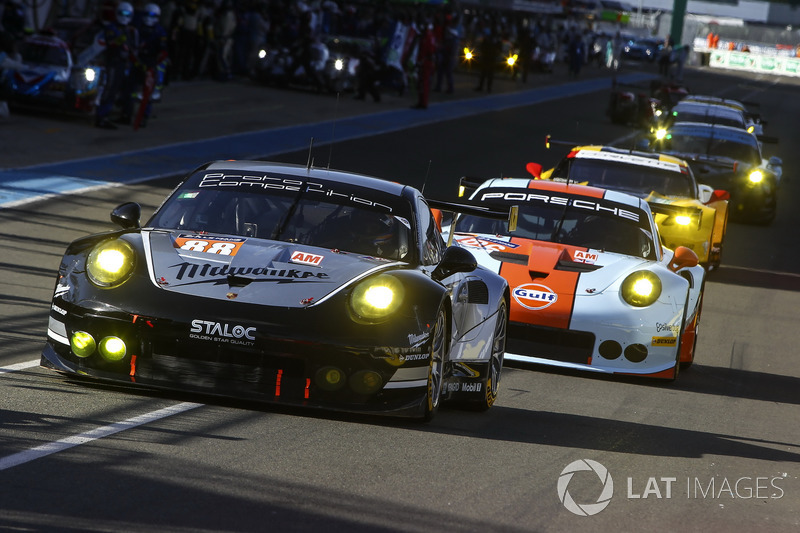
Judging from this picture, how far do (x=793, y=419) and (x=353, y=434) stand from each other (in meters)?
3.54

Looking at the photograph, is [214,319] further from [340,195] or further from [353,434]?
[340,195]

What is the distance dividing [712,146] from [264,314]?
14859 millimetres

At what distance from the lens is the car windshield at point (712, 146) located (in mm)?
19719

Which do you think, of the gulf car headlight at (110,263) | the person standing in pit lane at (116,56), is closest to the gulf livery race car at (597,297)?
the gulf car headlight at (110,263)

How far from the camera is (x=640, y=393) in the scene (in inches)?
355

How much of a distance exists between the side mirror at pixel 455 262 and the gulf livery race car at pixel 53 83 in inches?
630

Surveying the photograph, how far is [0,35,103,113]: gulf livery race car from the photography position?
21.9m

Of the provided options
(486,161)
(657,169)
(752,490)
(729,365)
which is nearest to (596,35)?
(486,161)

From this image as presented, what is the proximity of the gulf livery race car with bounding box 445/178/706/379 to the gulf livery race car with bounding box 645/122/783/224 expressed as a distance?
29.7ft

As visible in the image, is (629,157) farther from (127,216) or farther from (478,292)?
(127,216)

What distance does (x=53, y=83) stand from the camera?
864 inches

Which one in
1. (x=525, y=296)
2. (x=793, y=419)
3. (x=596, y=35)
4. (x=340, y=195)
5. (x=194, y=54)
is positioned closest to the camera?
(x=340, y=195)

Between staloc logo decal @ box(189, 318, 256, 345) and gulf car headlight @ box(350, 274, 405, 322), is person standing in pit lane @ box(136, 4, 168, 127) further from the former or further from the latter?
staloc logo decal @ box(189, 318, 256, 345)

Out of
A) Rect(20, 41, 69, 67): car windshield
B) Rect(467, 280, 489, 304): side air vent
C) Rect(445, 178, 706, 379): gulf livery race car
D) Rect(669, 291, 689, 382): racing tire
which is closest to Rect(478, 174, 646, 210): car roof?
Rect(445, 178, 706, 379): gulf livery race car
